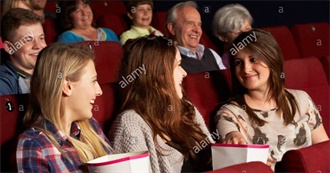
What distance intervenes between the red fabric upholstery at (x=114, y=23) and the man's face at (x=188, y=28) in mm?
357

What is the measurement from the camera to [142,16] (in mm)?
1959

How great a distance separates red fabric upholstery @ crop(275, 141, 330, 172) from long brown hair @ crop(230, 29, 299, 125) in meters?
0.26

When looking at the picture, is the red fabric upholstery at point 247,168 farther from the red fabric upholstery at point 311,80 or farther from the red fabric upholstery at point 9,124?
the red fabric upholstery at point 311,80

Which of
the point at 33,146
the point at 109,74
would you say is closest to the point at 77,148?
the point at 33,146

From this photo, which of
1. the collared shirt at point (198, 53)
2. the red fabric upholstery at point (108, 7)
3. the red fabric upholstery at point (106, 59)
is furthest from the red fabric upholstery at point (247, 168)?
the red fabric upholstery at point (108, 7)

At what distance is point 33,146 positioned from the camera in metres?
0.87

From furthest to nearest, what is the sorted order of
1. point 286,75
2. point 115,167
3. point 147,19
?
point 147,19
point 286,75
point 115,167

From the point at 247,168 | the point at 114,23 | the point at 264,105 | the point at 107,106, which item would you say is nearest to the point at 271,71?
the point at 264,105

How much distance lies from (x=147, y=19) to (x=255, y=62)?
2.58 feet

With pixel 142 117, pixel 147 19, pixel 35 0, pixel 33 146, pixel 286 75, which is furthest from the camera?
pixel 147 19

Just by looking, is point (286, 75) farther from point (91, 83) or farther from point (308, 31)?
point (308, 31)

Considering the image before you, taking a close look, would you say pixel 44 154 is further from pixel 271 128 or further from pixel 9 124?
pixel 271 128

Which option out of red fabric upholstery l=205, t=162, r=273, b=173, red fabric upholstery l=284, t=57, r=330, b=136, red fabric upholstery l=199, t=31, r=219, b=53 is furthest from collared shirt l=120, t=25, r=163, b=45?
red fabric upholstery l=205, t=162, r=273, b=173

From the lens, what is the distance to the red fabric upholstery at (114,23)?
78.3 inches
